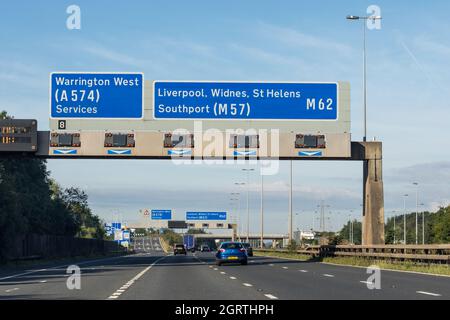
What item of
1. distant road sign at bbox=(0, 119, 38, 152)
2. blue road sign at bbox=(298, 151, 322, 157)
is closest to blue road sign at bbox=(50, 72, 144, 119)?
distant road sign at bbox=(0, 119, 38, 152)

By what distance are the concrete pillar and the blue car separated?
22.8 feet

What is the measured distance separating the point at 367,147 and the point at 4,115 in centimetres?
4711

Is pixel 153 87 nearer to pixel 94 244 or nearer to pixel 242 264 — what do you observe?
pixel 242 264

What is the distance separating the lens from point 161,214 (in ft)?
441

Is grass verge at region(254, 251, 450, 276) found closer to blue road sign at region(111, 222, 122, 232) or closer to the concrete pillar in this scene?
the concrete pillar

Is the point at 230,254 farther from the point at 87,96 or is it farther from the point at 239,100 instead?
the point at 87,96

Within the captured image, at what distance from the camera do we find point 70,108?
42.6 metres

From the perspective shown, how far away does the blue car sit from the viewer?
4722 centimetres

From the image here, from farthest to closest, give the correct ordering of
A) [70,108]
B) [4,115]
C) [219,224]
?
A: [219,224] < [4,115] < [70,108]

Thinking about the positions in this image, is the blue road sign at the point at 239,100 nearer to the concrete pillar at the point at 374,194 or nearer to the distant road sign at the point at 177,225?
the concrete pillar at the point at 374,194

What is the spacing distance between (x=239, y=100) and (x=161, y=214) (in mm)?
92769
